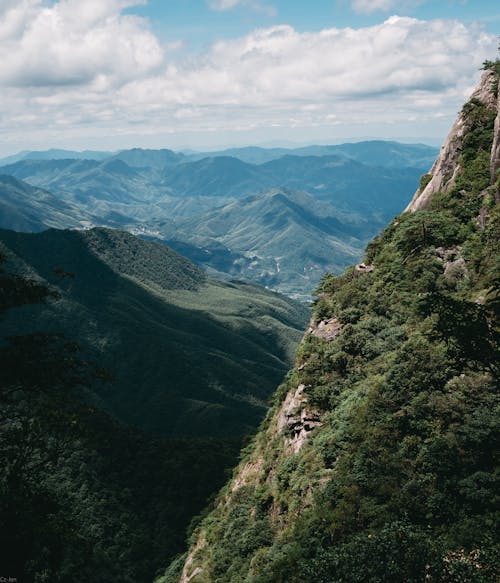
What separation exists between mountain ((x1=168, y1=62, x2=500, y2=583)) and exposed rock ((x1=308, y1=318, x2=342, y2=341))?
250 millimetres

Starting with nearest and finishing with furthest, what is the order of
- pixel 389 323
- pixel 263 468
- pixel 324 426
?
1. pixel 324 426
2. pixel 389 323
3. pixel 263 468

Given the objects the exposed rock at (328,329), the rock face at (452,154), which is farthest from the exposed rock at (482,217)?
the exposed rock at (328,329)

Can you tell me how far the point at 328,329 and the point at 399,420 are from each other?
69.7 feet

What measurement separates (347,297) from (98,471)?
7870 centimetres

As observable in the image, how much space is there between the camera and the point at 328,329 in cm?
5106

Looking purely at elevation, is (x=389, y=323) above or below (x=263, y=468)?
above

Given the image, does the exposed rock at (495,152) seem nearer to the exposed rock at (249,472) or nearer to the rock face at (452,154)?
the rock face at (452,154)

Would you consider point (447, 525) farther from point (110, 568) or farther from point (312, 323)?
point (110, 568)

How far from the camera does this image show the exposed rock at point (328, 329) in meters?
49.5

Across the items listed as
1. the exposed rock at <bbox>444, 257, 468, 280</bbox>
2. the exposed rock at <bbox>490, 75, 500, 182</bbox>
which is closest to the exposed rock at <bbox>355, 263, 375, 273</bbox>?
the exposed rock at <bbox>444, 257, 468, 280</bbox>

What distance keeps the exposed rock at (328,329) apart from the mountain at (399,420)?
250 mm

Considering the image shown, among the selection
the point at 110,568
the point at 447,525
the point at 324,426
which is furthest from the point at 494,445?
the point at 110,568

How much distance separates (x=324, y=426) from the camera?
126 feet

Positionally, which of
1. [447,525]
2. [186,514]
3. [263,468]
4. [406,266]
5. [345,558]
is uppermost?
[406,266]
